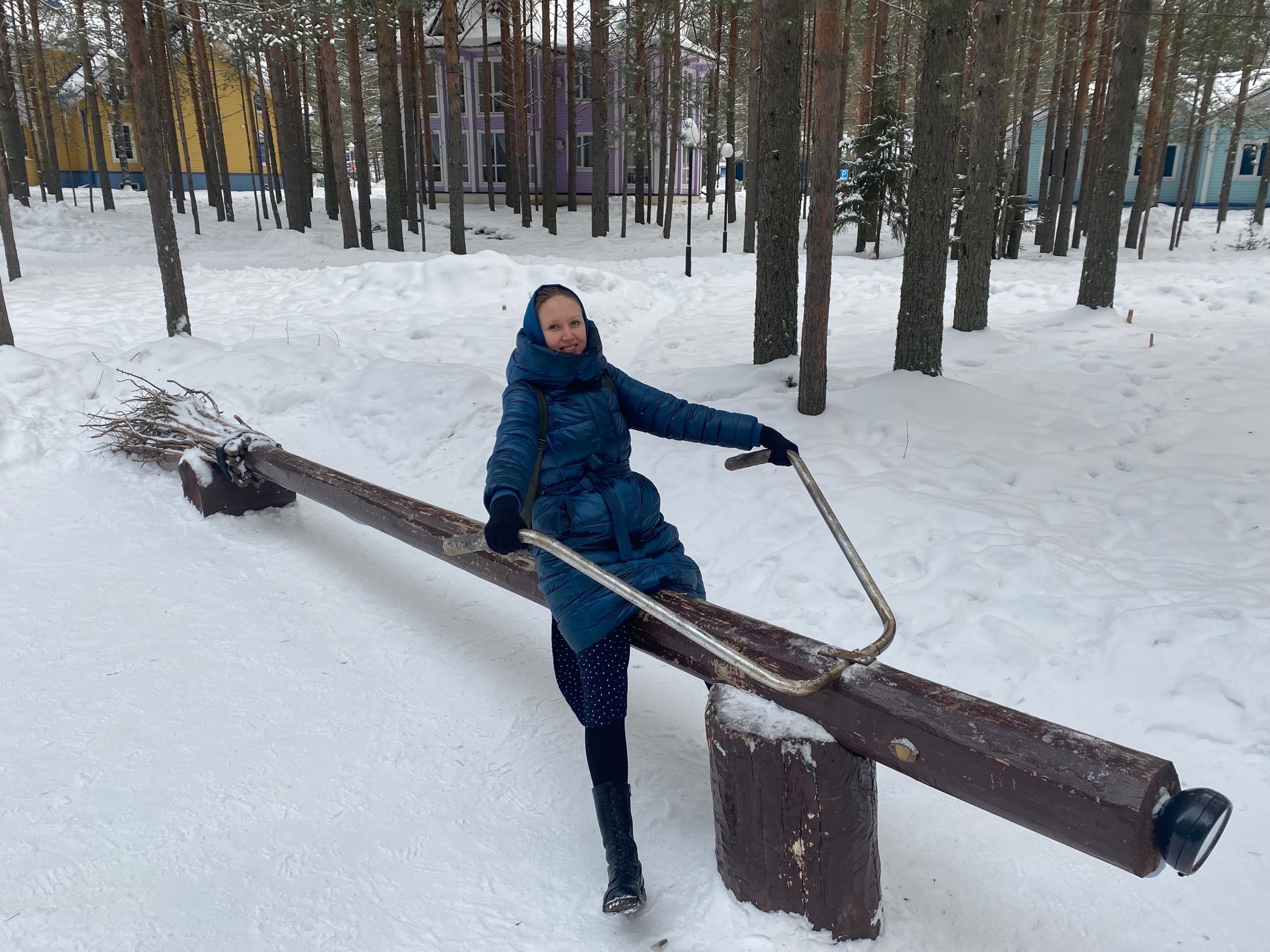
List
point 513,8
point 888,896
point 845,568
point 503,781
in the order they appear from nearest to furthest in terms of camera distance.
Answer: point 888,896
point 503,781
point 845,568
point 513,8

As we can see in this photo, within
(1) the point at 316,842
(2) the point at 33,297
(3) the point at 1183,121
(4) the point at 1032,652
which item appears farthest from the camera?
(3) the point at 1183,121

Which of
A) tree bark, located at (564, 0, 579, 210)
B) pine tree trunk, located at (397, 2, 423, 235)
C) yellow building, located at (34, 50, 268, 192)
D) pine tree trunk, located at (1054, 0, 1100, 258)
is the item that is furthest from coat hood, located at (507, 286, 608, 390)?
yellow building, located at (34, 50, 268, 192)

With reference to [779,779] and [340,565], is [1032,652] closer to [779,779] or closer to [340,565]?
[779,779]

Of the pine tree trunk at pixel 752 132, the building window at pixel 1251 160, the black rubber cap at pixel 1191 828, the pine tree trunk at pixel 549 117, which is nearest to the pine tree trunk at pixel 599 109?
the pine tree trunk at pixel 549 117

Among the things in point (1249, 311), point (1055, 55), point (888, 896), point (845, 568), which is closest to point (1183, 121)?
point (1055, 55)

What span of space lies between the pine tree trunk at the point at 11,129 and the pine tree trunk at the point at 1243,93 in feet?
83.2

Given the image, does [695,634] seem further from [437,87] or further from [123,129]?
[123,129]

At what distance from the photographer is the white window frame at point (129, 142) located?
31484 millimetres

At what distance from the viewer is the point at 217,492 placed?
18.5 feet

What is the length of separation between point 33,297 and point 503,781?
13.1 m

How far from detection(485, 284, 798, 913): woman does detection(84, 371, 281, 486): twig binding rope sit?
3438 mm

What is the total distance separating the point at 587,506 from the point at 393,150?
802 inches

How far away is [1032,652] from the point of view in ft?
12.3

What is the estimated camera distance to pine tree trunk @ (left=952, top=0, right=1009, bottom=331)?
8.45 metres
